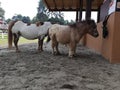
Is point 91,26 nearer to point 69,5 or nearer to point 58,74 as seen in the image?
point 58,74

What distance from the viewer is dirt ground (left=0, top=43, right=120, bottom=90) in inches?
236

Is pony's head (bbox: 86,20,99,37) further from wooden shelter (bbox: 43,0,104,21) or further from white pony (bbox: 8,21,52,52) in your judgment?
wooden shelter (bbox: 43,0,104,21)

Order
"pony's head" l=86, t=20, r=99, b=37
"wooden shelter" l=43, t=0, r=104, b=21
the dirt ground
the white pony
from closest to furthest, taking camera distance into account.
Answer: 1. the dirt ground
2. "pony's head" l=86, t=20, r=99, b=37
3. the white pony
4. "wooden shelter" l=43, t=0, r=104, b=21

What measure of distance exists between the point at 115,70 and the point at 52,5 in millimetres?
13015

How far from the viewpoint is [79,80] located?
646 cm

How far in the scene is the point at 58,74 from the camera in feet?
23.0

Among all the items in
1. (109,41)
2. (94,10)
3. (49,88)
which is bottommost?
(49,88)

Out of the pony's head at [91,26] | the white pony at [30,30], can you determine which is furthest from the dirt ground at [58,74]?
the white pony at [30,30]

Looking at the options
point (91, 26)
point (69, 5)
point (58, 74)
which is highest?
point (69, 5)

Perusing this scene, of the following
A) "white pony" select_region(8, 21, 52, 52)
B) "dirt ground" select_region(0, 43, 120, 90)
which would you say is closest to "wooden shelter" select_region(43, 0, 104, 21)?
"white pony" select_region(8, 21, 52, 52)

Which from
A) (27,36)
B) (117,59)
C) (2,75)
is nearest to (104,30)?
(117,59)

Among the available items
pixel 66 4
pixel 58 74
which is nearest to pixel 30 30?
pixel 58 74

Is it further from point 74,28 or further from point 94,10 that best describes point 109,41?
point 94,10

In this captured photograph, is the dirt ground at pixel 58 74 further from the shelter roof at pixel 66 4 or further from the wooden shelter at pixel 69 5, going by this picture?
the shelter roof at pixel 66 4
